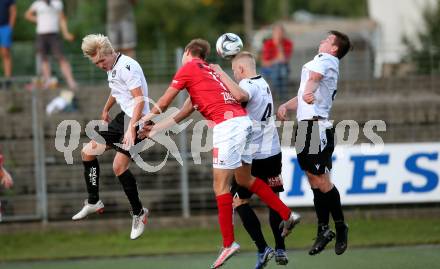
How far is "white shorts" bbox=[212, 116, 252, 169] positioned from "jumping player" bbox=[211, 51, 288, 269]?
10.4 inches

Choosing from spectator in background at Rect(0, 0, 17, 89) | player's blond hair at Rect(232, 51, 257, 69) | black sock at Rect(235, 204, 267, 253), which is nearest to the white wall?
spectator in background at Rect(0, 0, 17, 89)

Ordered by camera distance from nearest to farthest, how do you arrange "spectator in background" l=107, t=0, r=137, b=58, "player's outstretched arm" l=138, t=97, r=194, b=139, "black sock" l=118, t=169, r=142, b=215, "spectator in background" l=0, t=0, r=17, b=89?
"player's outstretched arm" l=138, t=97, r=194, b=139 → "black sock" l=118, t=169, r=142, b=215 → "spectator in background" l=0, t=0, r=17, b=89 → "spectator in background" l=107, t=0, r=137, b=58

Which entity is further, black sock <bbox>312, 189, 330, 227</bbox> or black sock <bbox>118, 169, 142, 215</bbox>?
black sock <bbox>118, 169, 142, 215</bbox>

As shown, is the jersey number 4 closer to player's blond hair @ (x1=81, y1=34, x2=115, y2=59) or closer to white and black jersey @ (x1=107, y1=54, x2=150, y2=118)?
white and black jersey @ (x1=107, y1=54, x2=150, y2=118)

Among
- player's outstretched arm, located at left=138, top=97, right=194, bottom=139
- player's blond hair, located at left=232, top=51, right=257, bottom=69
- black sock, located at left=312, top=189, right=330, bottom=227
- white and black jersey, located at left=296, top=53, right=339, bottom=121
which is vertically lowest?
black sock, located at left=312, top=189, right=330, bottom=227

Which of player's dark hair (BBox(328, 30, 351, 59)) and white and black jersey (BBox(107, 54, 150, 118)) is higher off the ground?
player's dark hair (BBox(328, 30, 351, 59))

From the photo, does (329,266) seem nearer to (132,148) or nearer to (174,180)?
(132,148)

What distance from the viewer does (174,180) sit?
1677 centimetres

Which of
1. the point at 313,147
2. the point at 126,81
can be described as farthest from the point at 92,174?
the point at 313,147

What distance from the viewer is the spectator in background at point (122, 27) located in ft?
59.7

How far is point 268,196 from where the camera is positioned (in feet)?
36.8

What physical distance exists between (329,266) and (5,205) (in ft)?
19.8

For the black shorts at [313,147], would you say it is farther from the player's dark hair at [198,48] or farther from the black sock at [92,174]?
the black sock at [92,174]

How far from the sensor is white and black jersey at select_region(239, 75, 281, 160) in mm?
11161
